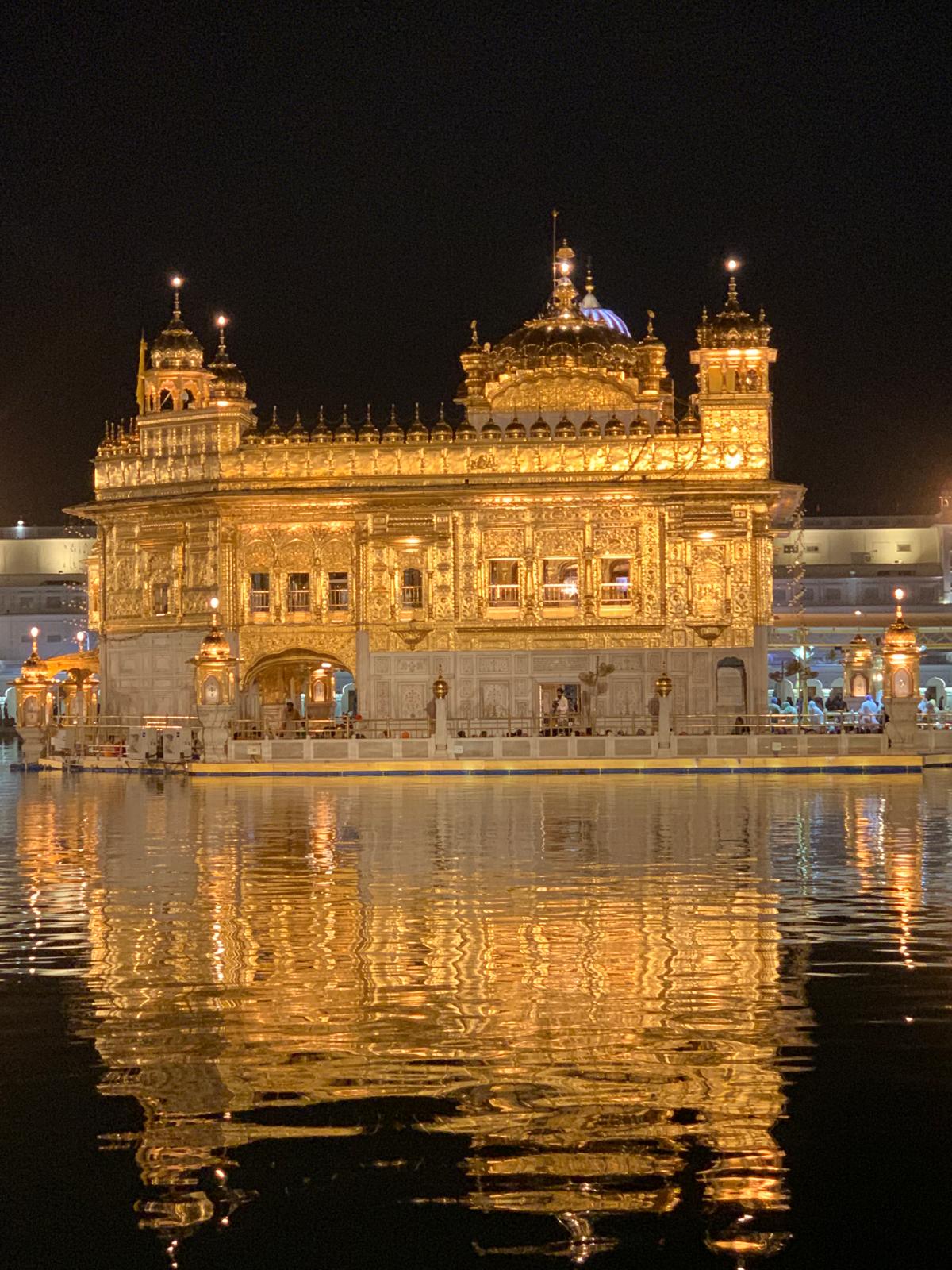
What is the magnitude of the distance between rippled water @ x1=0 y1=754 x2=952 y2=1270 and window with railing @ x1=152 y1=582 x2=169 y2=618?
2719cm

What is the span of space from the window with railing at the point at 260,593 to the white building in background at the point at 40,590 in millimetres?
28274

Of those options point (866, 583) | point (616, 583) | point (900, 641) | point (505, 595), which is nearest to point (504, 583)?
point (505, 595)

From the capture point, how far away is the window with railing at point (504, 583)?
4522 cm

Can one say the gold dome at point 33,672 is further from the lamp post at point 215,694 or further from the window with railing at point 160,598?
the lamp post at point 215,694

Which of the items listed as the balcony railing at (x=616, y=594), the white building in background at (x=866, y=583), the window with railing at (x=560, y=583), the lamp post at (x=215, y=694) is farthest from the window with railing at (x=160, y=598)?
the white building in background at (x=866, y=583)

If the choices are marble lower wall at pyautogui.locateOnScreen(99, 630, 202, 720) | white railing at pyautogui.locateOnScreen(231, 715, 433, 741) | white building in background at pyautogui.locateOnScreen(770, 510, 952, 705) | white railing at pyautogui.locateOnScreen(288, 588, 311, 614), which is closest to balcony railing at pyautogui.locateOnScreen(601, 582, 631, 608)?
white railing at pyautogui.locateOnScreen(231, 715, 433, 741)

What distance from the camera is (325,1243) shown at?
282 inches

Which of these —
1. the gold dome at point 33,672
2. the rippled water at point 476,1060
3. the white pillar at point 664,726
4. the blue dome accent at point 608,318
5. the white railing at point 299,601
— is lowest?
the rippled water at point 476,1060

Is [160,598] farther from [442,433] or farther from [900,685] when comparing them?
[900,685]

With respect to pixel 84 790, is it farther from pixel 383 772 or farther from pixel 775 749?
pixel 775 749

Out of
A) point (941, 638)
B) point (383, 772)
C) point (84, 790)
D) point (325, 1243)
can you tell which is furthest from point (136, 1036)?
point (941, 638)

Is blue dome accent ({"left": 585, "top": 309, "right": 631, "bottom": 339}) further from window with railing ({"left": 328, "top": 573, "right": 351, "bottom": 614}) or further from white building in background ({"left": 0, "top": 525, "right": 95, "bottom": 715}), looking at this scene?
white building in background ({"left": 0, "top": 525, "right": 95, "bottom": 715})

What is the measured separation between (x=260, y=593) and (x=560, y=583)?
6917 mm

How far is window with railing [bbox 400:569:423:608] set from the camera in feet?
149
